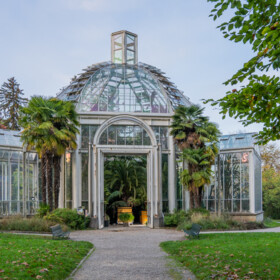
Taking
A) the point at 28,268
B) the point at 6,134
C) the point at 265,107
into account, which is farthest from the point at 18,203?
the point at 265,107

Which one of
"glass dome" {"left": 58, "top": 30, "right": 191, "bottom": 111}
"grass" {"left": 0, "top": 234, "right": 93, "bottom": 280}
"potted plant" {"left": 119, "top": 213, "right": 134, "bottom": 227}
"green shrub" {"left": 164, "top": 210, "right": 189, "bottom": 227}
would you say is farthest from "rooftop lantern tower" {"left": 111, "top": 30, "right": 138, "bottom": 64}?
"grass" {"left": 0, "top": 234, "right": 93, "bottom": 280}

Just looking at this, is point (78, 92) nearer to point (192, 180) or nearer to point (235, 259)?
point (192, 180)

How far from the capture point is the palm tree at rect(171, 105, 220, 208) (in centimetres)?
2366

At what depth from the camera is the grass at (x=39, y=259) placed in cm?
891

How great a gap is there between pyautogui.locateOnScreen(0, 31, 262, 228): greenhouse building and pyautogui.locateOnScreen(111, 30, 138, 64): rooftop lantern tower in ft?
7.09

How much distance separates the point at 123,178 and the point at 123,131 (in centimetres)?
423

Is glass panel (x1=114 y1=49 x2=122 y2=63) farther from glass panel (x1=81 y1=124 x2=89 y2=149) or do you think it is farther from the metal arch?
the metal arch

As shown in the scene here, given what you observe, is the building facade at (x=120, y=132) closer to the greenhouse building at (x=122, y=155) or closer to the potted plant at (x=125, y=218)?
the greenhouse building at (x=122, y=155)

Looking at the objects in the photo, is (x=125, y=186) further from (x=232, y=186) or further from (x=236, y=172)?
(x=236, y=172)

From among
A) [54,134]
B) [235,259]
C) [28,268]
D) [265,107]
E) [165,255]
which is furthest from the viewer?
[54,134]

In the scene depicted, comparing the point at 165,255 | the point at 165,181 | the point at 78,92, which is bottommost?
the point at 165,255

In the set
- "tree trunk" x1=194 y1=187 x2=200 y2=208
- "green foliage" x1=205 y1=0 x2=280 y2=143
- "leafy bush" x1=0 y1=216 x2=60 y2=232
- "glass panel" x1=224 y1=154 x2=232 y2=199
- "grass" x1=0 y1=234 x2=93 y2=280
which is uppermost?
"green foliage" x1=205 y1=0 x2=280 y2=143

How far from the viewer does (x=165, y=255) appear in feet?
42.9

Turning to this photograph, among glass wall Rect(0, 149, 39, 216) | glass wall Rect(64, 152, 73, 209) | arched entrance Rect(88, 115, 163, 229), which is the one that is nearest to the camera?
arched entrance Rect(88, 115, 163, 229)
